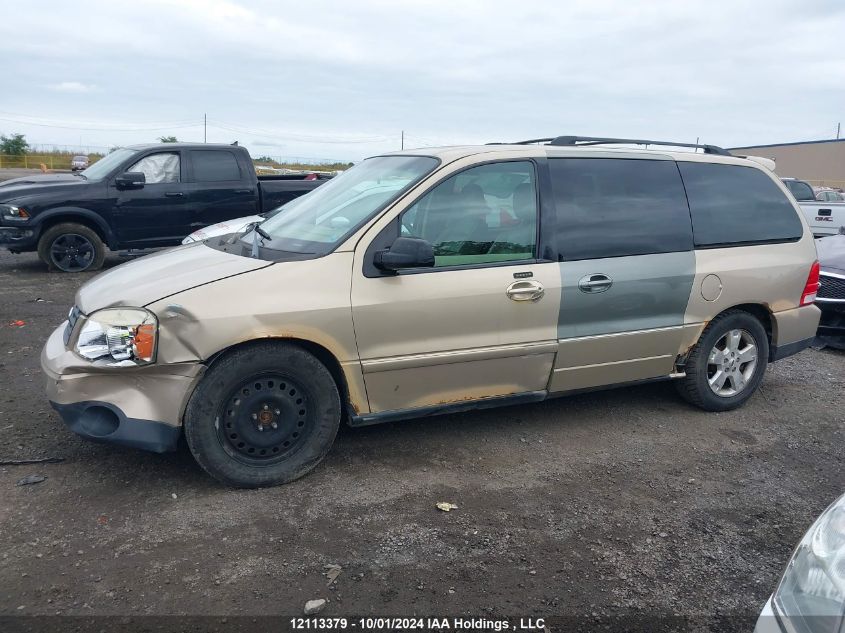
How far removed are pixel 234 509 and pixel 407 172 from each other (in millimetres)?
2202

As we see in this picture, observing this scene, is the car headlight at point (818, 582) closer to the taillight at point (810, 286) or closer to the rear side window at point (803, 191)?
the taillight at point (810, 286)

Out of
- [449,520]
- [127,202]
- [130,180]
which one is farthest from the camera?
[127,202]

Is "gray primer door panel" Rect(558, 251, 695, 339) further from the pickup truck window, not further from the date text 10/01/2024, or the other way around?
the pickup truck window

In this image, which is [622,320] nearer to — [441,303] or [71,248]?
[441,303]

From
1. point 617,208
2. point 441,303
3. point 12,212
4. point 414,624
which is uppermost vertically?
point 617,208

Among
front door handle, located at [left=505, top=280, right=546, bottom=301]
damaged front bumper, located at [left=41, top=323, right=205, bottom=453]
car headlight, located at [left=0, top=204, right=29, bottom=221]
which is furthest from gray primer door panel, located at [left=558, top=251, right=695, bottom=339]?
car headlight, located at [left=0, top=204, right=29, bottom=221]

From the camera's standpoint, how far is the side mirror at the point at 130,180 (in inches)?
392

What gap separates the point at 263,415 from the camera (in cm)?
383

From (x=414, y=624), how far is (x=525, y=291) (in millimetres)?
2084

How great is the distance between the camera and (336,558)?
325 cm

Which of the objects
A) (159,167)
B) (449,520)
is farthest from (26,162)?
(449,520)

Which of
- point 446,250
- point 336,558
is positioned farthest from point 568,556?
point 446,250

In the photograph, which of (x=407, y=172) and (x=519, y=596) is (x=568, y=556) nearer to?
(x=519, y=596)

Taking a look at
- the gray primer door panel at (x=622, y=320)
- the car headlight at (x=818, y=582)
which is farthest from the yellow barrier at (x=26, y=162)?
the car headlight at (x=818, y=582)
